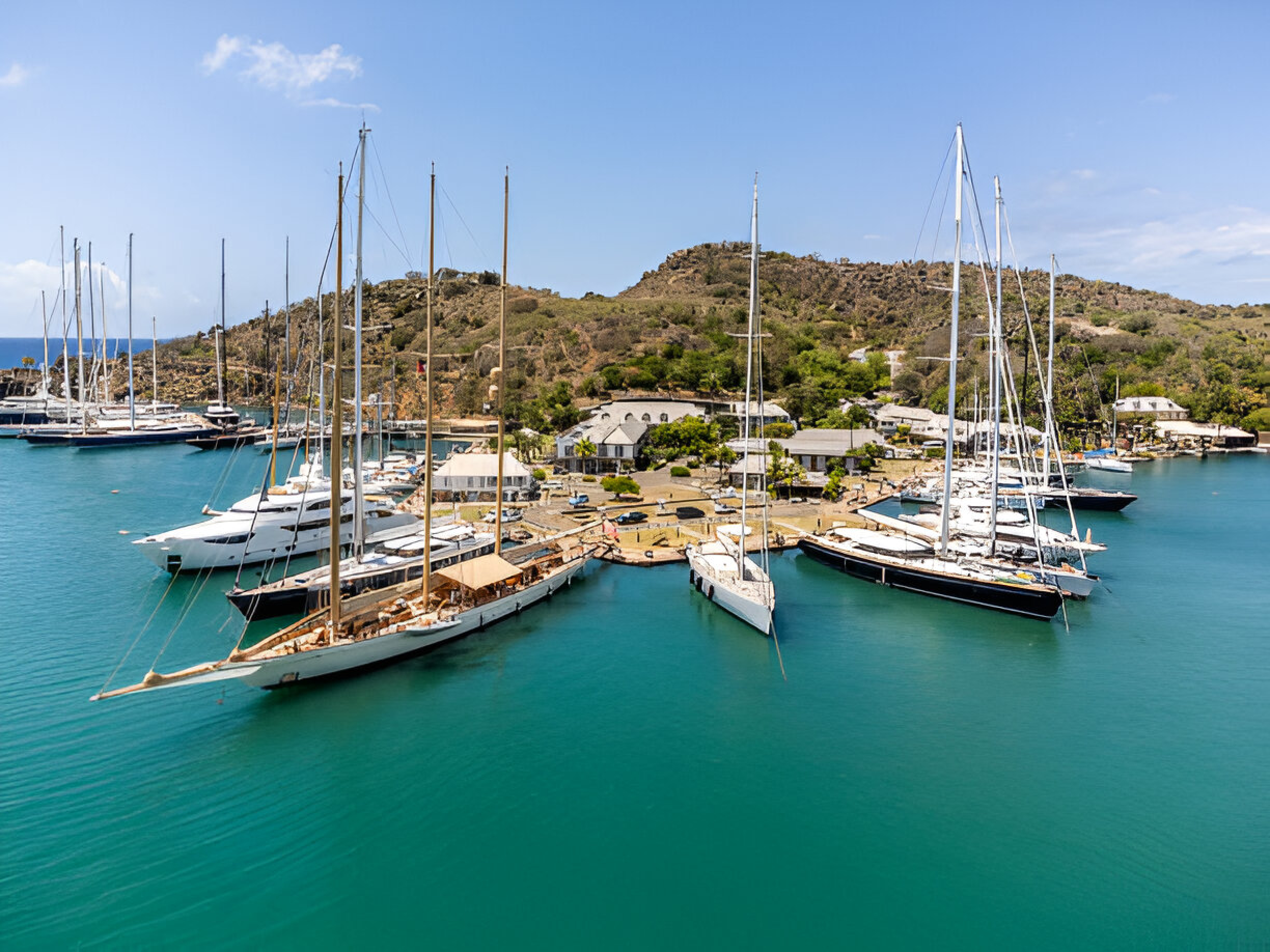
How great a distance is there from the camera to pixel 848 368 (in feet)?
434

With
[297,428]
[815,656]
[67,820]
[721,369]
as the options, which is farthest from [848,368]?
[67,820]

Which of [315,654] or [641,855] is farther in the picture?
[315,654]

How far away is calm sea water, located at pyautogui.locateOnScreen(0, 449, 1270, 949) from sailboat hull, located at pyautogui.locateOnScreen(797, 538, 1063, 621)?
1.19 metres

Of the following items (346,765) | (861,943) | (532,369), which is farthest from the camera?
(532,369)

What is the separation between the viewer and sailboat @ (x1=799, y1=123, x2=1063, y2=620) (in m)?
41.3

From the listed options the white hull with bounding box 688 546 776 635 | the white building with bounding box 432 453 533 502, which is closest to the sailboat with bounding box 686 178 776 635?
the white hull with bounding box 688 546 776 635

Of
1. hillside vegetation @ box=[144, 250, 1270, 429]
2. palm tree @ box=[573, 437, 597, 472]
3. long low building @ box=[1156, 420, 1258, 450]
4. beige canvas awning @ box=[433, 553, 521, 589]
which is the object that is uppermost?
hillside vegetation @ box=[144, 250, 1270, 429]

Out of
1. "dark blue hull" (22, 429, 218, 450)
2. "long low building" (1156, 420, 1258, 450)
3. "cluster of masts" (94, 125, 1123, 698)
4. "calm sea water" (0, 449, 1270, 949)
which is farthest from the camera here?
"long low building" (1156, 420, 1258, 450)

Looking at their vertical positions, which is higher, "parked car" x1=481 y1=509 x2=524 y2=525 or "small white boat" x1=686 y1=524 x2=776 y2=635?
"parked car" x1=481 y1=509 x2=524 y2=525

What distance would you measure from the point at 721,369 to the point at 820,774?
10122cm

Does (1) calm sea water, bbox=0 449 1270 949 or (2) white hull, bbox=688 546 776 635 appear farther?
(2) white hull, bbox=688 546 776 635

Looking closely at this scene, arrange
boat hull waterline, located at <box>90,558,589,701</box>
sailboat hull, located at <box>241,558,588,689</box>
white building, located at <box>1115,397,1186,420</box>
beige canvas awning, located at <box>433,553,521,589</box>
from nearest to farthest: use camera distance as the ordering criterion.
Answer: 1. boat hull waterline, located at <box>90,558,589,701</box>
2. sailboat hull, located at <box>241,558,588,689</box>
3. beige canvas awning, located at <box>433,553,521,589</box>
4. white building, located at <box>1115,397,1186,420</box>

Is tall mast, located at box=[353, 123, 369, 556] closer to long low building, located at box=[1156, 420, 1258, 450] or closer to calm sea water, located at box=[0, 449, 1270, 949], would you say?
calm sea water, located at box=[0, 449, 1270, 949]

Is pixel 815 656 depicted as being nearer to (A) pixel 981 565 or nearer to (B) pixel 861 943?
(A) pixel 981 565
